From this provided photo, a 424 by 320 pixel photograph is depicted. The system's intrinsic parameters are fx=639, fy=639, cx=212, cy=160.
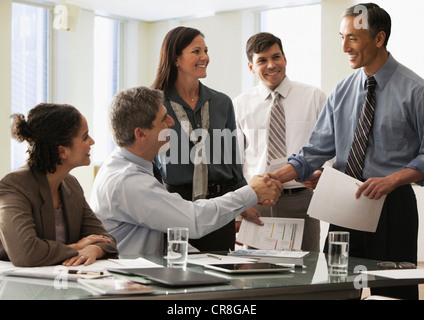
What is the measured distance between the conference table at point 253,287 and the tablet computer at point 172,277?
13mm

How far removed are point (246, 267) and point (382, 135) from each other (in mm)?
1119

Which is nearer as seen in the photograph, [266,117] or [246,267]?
[246,267]

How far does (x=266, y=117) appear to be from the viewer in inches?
154

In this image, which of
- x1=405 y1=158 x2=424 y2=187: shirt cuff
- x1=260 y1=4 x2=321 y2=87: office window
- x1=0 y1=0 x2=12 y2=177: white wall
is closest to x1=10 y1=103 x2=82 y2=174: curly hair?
x1=405 y1=158 x2=424 y2=187: shirt cuff

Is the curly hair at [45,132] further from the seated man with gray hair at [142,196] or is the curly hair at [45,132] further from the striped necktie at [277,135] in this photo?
the striped necktie at [277,135]

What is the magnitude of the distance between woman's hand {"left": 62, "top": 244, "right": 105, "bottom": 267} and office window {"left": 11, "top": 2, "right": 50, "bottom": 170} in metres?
5.32

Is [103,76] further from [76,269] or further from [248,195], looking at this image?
[76,269]

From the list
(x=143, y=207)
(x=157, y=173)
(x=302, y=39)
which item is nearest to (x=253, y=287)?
(x=143, y=207)

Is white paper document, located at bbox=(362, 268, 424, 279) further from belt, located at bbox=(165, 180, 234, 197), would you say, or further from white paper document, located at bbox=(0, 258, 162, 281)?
belt, located at bbox=(165, 180, 234, 197)

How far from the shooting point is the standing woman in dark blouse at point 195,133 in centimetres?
312

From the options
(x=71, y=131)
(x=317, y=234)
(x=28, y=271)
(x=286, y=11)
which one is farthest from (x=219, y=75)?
(x=28, y=271)

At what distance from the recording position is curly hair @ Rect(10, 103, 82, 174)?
7.39ft

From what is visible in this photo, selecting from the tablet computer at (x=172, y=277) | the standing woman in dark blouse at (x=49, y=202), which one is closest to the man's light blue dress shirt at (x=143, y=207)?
the standing woman in dark blouse at (x=49, y=202)
